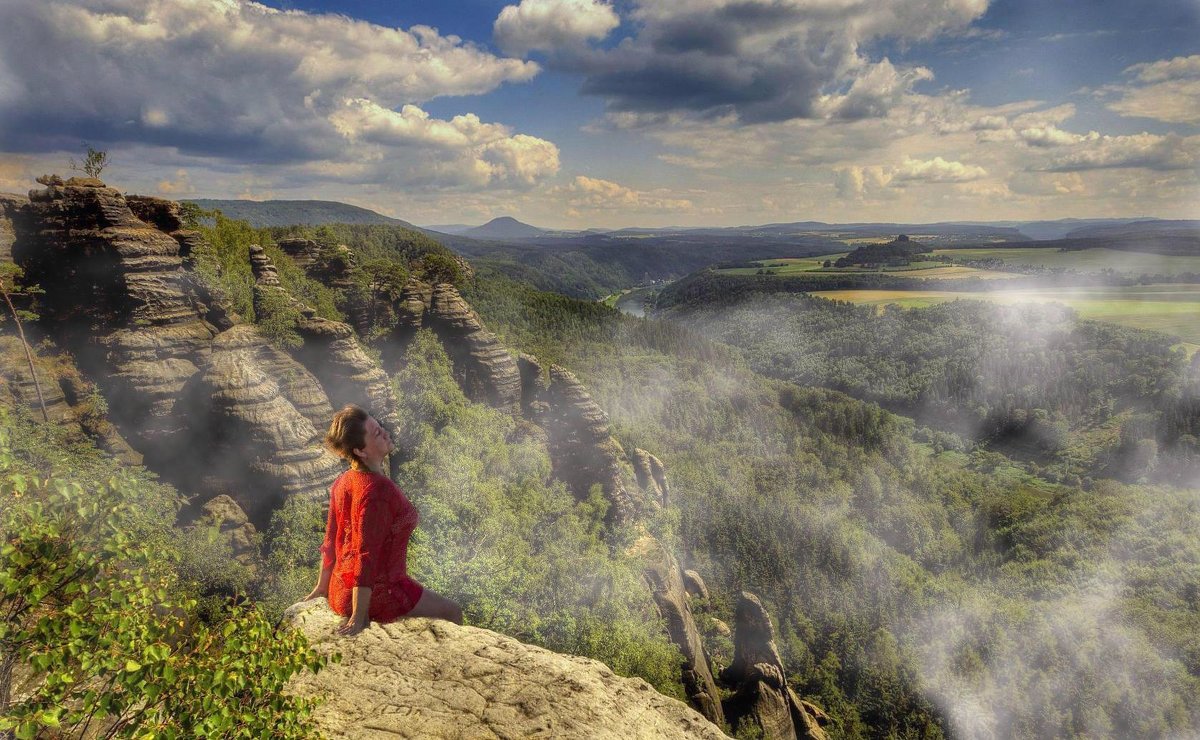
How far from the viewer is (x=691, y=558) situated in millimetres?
80250

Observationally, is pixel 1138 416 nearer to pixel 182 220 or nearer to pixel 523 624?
pixel 523 624

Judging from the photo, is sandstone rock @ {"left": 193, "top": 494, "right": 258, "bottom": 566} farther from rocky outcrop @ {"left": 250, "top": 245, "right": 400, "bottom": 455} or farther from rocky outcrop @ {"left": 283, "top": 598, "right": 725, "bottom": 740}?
rocky outcrop @ {"left": 283, "top": 598, "right": 725, "bottom": 740}

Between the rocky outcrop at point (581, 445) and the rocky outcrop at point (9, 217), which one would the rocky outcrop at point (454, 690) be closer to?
the rocky outcrop at point (9, 217)

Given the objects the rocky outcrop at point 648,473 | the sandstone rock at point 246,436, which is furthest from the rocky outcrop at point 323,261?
the rocky outcrop at point 648,473

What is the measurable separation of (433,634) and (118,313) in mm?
28131

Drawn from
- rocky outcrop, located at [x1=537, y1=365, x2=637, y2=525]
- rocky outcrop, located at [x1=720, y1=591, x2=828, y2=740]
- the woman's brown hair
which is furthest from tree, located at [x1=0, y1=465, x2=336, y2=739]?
rocky outcrop, located at [x1=720, y1=591, x2=828, y2=740]

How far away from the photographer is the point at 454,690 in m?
8.73

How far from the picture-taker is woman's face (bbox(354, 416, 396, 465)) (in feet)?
23.2

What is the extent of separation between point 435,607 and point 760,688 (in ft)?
156

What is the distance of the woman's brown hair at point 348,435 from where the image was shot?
22.7 ft

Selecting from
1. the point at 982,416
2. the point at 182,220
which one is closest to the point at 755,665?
the point at 182,220

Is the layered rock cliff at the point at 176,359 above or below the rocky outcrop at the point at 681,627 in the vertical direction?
above

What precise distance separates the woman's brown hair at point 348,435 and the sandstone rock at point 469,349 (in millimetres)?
38728

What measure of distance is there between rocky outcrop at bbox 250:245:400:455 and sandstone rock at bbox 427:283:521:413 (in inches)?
431
